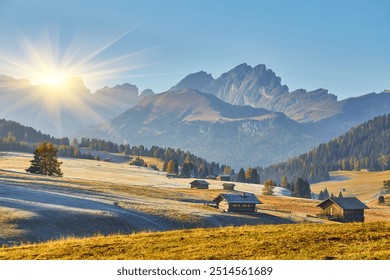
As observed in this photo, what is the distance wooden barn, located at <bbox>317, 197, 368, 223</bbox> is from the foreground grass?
75532 mm

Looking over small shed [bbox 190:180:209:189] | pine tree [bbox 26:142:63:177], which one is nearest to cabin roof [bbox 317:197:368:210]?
small shed [bbox 190:180:209:189]

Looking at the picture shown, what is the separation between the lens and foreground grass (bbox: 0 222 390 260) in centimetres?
2188

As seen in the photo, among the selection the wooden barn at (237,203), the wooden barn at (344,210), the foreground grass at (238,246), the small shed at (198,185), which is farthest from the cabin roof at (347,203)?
the foreground grass at (238,246)

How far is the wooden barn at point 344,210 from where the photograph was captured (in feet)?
336

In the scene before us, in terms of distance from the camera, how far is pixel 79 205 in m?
73.1

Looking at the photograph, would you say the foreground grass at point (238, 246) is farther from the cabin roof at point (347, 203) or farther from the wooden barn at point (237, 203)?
the cabin roof at point (347, 203)

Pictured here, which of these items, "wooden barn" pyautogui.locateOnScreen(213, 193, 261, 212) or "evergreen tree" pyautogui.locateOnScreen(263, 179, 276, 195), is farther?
"evergreen tree" pyautogui.locateOnScreen(263, 179, 276, 195)

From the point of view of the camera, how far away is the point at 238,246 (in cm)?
2439

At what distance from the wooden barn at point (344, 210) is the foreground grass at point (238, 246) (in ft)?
248

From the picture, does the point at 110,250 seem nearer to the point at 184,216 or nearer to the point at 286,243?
the point at 286,243

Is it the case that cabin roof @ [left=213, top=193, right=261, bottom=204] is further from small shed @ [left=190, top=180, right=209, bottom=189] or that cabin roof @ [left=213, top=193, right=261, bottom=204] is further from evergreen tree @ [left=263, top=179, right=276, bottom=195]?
evergreen tree @ [left=263, top=179, right=276, bottom=195]

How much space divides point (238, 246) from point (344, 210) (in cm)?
8387

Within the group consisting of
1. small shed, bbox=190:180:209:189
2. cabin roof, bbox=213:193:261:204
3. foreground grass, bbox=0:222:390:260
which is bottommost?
small shed, bbox=190:180:209:189
